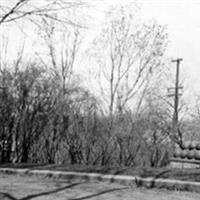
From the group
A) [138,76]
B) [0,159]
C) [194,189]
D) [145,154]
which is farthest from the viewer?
[138,76]

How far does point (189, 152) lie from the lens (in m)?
12.3

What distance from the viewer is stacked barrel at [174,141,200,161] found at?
1203 centimetres

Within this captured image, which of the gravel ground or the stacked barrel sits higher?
the stacked barrel

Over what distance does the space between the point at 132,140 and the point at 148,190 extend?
5427 mm

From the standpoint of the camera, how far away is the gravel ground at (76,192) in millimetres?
4868

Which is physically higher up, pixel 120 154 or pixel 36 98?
pixel 36 98

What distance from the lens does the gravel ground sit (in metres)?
4.87

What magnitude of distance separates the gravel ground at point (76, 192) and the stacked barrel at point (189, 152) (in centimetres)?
685

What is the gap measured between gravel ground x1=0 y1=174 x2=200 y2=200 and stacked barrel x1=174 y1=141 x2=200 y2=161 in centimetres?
685

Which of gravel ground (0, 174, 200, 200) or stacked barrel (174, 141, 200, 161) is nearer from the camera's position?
gravel ground (0, 174, 200, 200)

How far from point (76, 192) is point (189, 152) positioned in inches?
317

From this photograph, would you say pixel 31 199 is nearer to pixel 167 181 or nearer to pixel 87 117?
pixel 167 181

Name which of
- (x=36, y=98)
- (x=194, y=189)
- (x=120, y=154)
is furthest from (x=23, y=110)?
(x=194, y=189)

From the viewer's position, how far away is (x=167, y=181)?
5.68 meters
